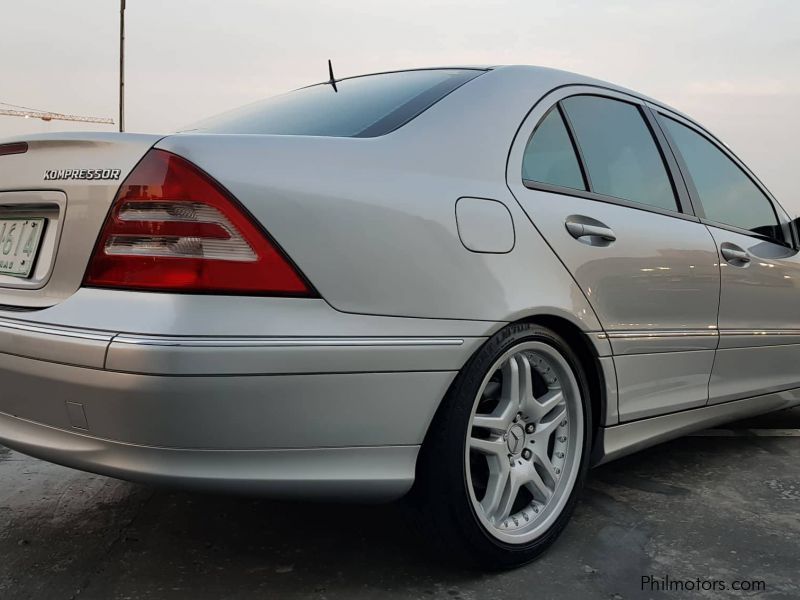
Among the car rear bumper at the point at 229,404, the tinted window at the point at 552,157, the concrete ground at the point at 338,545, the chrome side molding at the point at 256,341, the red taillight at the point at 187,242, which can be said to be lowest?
the concrete ground at the point at 338,545

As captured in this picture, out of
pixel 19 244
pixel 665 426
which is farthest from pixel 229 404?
pixel 665 426

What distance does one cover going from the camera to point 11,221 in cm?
199

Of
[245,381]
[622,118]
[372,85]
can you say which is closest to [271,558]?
[245,381]

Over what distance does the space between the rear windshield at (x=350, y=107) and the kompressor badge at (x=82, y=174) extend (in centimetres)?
52

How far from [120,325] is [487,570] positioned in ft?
3.87

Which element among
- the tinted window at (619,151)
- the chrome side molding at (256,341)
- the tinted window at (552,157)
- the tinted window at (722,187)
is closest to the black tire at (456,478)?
the chrome side molding at (256,341)

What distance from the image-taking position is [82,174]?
1.81 meters

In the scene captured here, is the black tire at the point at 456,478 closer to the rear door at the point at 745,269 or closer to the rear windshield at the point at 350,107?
the rear windshield at the point at 350,107

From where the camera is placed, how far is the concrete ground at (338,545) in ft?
6.75

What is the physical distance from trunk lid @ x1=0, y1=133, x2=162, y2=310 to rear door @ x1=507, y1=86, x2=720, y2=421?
3.45 feet

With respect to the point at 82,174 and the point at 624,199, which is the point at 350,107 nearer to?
the point at 82,174

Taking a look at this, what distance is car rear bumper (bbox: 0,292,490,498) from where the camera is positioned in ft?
5.27

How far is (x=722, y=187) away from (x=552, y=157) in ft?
4.23

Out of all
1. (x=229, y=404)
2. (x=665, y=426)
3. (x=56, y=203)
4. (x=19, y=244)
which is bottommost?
(x=665, y=426)
